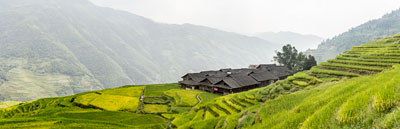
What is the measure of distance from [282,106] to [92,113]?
93.8 ft

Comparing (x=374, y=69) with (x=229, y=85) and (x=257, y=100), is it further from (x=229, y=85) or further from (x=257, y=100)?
(x=229, y=85)

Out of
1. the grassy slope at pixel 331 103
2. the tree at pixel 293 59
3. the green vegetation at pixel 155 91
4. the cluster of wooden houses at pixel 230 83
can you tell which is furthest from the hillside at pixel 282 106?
the tree at pixel 293 59

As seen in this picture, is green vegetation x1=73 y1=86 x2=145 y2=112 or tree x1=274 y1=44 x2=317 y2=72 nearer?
green vegetation x1=73 y1=86 x2=145 y2=112

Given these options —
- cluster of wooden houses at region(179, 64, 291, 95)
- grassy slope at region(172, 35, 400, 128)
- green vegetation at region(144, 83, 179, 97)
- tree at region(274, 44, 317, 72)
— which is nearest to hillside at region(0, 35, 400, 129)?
grassy slope at region(172, 35, 400, 128)

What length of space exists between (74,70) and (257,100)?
198720 millimetres

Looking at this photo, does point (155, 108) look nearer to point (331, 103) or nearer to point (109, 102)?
point (109, 102)

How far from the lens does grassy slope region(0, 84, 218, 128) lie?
20391 mm

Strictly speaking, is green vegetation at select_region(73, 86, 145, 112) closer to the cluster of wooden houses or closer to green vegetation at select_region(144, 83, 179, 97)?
green vegetation at select_region(144, 83, 179, 97)

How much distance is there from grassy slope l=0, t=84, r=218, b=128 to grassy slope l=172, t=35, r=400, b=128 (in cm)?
712

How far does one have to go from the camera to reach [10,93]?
10369 centimetres

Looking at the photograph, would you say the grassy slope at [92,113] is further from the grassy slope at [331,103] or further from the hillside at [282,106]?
the grassy slope at [331,103]

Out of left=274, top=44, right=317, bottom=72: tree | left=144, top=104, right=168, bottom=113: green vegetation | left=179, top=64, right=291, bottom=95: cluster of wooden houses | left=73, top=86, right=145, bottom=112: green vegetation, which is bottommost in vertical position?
left=144, top=104, right=168, bottom=113: green vegetation

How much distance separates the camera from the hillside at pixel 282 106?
18.4ft

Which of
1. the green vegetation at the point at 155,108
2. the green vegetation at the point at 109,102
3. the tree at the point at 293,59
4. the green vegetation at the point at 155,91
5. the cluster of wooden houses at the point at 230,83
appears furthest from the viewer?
the tree at the point at 293,59
